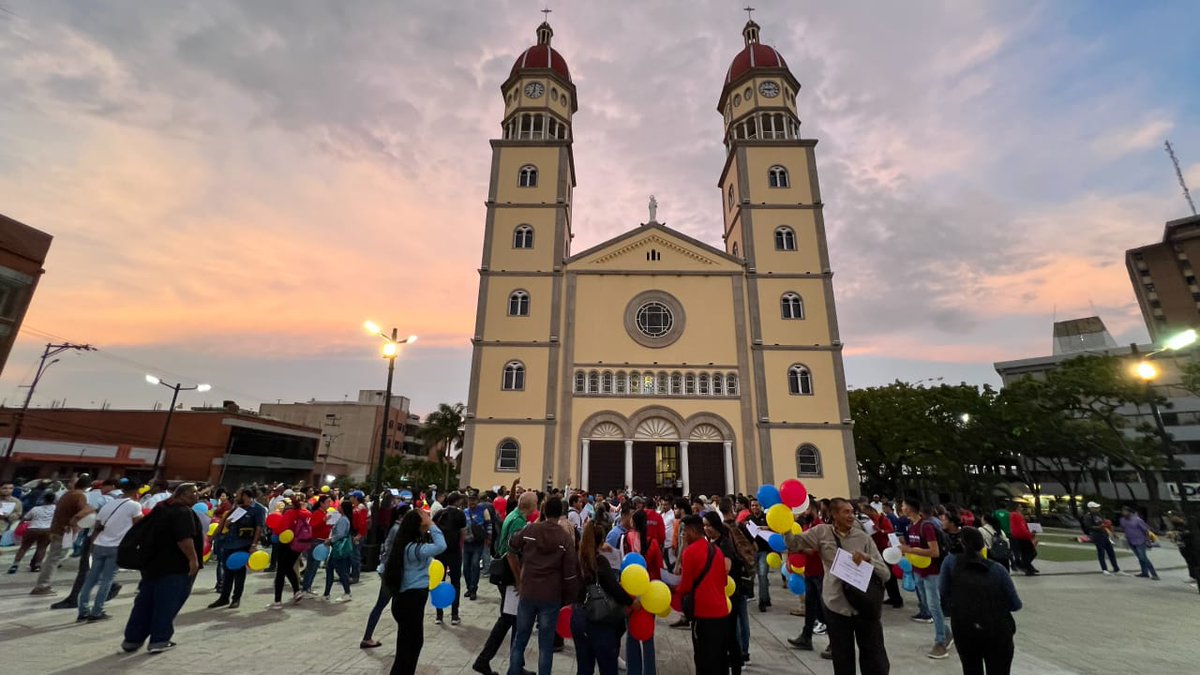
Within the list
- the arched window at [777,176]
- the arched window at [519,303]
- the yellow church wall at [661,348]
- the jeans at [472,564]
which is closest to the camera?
the jeans at [472,564]

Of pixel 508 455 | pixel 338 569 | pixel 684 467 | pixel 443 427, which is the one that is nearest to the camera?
pixel 338 569

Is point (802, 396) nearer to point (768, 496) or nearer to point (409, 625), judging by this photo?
point (768, 496)

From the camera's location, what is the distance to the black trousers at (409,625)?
5074 mm

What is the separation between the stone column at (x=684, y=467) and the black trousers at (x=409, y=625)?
72.1 feet

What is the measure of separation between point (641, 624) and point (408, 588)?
240cm

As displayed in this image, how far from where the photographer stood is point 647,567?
5.85m

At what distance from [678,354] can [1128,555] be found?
63.6 ft

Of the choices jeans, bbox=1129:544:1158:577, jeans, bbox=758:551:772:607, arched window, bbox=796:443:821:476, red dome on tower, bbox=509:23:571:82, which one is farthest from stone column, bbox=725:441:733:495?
red dome on tower, bbox=509:23:571:82

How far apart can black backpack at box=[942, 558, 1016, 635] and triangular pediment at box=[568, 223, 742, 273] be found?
2660cm

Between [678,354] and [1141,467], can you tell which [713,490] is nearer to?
[678,354]

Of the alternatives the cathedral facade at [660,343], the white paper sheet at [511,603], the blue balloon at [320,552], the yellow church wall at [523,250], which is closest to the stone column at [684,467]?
the cathedral facade at [660,343]

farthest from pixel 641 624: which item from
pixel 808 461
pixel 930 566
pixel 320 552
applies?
pixel 808 461

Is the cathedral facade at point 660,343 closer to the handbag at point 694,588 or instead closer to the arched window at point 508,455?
the arched window at point 508,455

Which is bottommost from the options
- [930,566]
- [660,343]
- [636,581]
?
[930,566]
